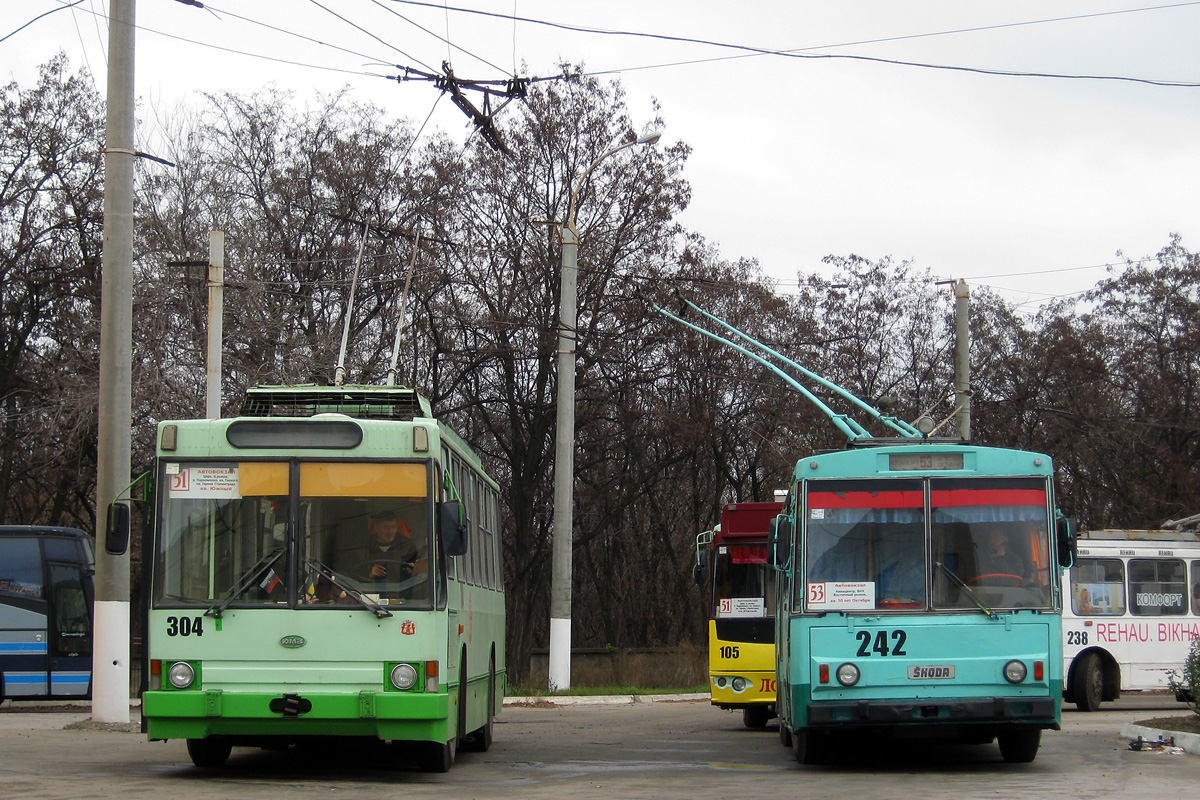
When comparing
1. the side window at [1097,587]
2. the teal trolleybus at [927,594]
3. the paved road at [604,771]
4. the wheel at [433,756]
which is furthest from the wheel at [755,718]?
the wheel at [433,756]

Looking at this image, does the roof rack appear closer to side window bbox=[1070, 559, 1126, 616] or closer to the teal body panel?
the teal body panel

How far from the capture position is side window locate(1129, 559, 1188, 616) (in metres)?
22.9

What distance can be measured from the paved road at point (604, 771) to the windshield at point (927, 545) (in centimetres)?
146

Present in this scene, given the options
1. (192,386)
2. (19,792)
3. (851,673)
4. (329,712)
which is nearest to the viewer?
(19,792)

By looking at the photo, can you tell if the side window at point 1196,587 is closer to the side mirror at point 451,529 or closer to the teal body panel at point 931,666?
the teal body panel at point 931,666

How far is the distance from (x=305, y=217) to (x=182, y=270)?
4.22m

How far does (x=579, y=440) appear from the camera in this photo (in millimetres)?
38094

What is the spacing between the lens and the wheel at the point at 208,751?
11406mm

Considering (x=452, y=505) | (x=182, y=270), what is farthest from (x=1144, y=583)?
(x=182, y=270)

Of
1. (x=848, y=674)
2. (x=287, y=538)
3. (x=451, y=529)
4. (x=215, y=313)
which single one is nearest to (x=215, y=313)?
(x=215, y=313)

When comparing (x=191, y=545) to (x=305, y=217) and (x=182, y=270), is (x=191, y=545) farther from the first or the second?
(x=305, y=217)

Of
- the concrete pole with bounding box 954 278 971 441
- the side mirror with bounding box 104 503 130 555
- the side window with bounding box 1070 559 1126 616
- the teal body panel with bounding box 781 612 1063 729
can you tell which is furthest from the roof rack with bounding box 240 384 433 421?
the concrete pole with bounding box 954 278 971 441

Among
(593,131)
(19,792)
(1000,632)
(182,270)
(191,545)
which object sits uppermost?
(593,131)

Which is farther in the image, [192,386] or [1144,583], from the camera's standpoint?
[192,386]
